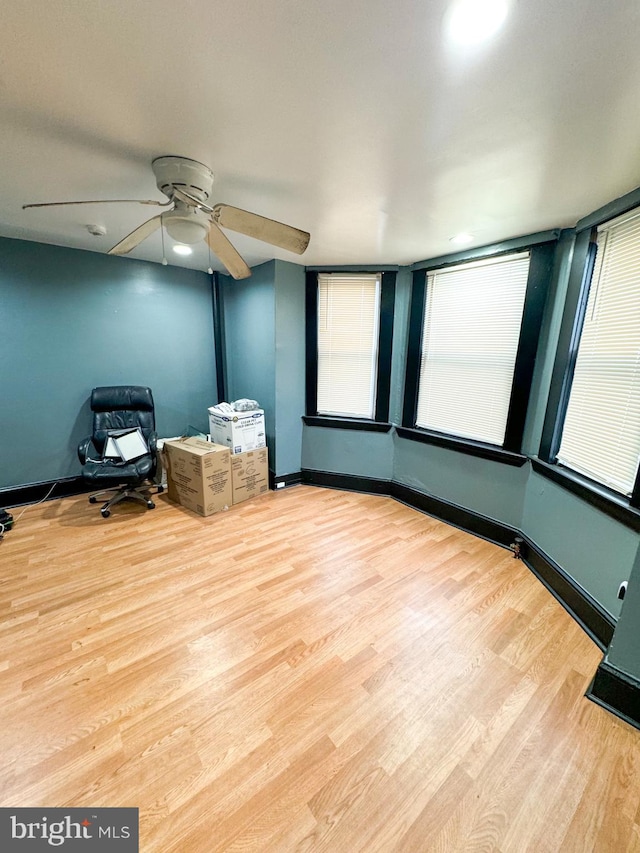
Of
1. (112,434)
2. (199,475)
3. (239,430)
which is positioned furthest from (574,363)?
(112,434)

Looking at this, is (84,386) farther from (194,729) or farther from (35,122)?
(194,729)

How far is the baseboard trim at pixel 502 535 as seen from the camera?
68.9 inches

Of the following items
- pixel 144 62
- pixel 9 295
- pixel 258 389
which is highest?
pixel 144 62

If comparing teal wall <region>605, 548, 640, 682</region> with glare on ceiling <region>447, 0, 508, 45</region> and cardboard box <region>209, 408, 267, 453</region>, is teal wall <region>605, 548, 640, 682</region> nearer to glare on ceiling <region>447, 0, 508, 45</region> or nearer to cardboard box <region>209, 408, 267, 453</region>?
glare on ceiling <region>447, 0, 508, 45</region>

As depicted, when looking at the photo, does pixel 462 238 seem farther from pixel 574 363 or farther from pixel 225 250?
pixel 225 250

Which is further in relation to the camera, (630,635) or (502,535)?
(502,535)

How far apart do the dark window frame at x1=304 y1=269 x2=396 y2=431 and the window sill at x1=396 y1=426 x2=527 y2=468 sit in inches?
11.2

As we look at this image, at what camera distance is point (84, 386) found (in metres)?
3.17

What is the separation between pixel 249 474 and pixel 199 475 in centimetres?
54

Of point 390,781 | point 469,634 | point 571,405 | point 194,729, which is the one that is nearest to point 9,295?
point 194,729

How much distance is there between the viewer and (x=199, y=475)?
114 inches

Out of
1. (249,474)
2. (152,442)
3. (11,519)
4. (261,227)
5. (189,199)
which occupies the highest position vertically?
(189,199)

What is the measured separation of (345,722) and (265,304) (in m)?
3.22

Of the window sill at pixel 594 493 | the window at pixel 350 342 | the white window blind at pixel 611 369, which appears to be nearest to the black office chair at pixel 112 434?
the window at pixel 350 342
